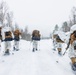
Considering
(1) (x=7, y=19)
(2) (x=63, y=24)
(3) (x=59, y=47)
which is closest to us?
(3) (x=59, y=47)

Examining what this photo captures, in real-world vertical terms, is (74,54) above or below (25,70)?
above

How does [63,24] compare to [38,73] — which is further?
[63,24]

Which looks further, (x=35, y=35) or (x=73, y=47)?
(x=35, y=35)

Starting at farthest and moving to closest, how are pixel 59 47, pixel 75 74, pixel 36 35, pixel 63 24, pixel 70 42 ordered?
pixel 63 24 → pixel 36 35 → pixel 59 47 → pixel 70 42 → pixel 75 74

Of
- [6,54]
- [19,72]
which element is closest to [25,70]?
[19,72]

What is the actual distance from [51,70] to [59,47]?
6.94 meters

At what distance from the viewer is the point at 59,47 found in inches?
682

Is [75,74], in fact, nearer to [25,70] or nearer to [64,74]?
[64,74]

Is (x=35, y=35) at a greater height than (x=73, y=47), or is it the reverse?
(x=35, y=35)

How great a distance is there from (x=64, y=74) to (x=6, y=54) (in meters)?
8.28

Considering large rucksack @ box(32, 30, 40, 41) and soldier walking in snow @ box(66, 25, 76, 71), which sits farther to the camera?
large rucksack @ box(32, 30, 40, 41)

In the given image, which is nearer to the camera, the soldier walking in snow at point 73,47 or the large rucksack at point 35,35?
the soldier walking in snow at point 73,47

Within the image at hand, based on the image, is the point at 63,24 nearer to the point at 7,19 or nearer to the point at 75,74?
the point at 7,19

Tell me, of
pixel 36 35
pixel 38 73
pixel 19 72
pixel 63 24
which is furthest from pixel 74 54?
pixel 63 24
